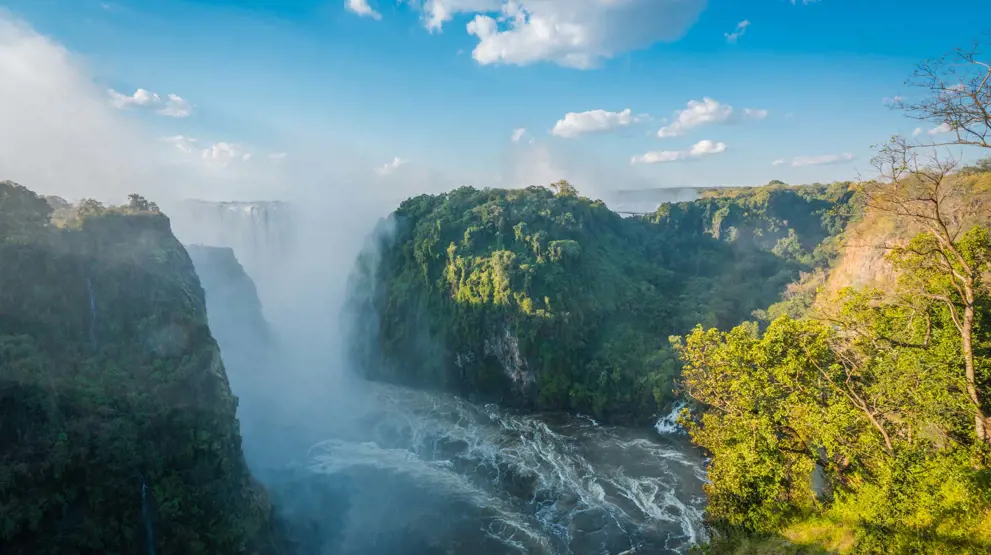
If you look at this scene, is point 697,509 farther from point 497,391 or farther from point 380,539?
point 497,391

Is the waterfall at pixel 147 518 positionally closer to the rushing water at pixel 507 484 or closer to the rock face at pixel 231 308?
the rushing water at pixel 507 484

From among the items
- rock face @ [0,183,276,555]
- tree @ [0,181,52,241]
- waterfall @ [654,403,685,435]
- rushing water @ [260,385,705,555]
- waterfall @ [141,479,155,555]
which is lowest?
rushing water @ [260,385,705,555]

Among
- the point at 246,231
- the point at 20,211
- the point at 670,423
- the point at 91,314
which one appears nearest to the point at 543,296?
the point at 670,423

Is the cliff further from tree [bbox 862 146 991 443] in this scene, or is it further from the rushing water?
tree [bbox 862 146 991 443]

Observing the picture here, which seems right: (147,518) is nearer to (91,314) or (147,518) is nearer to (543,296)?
(91,314)

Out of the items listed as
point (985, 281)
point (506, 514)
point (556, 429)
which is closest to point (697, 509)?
point (506, 514)

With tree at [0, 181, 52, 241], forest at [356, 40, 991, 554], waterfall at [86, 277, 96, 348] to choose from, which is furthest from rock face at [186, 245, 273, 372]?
waterfall at [86, 277, 96, 348]
